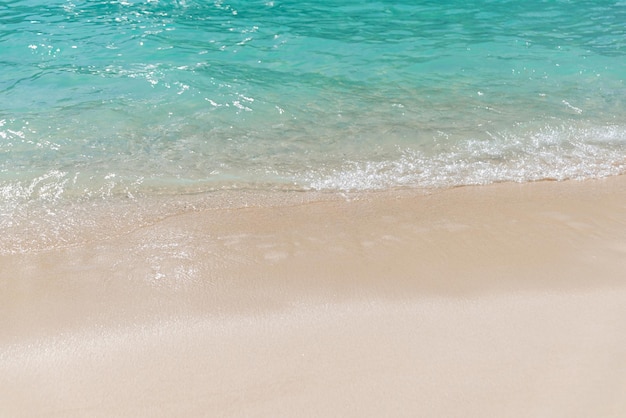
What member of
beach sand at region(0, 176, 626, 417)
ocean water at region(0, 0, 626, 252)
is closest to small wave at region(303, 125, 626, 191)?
ocean water at region(0, 0, 626, 252)

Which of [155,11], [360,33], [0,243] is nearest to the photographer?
[0,243]

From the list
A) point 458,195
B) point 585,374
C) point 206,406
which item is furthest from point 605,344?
point 206,406

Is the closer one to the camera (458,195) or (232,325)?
(232,325)

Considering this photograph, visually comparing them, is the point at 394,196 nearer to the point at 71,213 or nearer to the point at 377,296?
the point at 377,296

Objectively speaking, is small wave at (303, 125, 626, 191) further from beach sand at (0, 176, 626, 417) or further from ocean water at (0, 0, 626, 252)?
beach sand at (0, 176, 626, 417)

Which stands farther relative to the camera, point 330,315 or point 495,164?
point 495,164

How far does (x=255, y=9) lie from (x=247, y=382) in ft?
38.9

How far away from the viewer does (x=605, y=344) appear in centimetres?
364

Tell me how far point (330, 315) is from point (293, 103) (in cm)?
488

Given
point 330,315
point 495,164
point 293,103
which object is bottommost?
point 330,315

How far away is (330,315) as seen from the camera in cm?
394

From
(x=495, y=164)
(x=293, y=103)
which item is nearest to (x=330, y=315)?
(x=495, y=164)

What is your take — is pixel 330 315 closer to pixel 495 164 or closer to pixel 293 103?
pixel 495 164

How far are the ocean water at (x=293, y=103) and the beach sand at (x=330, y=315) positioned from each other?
2.59 feet
